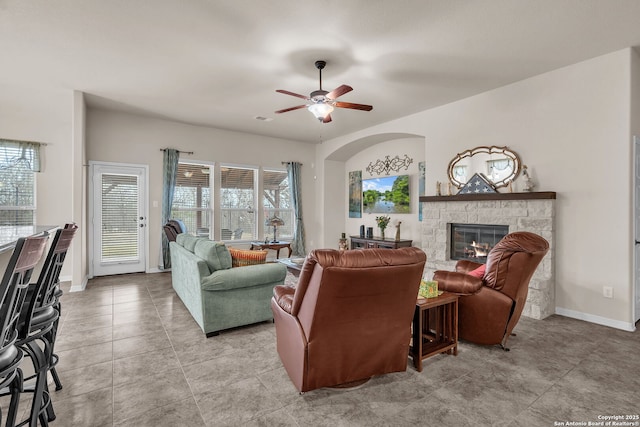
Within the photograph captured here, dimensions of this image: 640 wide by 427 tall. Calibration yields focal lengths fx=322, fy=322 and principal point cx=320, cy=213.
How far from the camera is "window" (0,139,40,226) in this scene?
507 centimetres

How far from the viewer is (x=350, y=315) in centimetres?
195

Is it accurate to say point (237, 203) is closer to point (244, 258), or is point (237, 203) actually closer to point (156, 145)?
point (156, 145)

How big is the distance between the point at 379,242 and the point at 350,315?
458 centimetres

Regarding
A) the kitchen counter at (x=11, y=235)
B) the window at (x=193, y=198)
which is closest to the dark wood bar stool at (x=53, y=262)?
the kitchen counter at (x=11, y=235)

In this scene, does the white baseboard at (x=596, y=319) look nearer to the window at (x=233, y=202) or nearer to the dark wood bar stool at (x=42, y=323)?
the dark wood bar stool at (x=42, y=323)

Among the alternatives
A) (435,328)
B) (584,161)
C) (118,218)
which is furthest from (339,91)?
(118,218)

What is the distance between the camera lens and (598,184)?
3.53 meters

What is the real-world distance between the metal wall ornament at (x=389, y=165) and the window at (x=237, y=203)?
2651mm

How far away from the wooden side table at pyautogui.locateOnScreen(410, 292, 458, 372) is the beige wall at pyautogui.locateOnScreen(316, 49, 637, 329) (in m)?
2.07

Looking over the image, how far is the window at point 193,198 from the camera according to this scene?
Answer: 6.28 meters

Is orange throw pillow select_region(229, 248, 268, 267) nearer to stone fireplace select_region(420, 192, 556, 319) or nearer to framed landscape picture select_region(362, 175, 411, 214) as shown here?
stone fireplace select_region(420, 192, 556, 319)

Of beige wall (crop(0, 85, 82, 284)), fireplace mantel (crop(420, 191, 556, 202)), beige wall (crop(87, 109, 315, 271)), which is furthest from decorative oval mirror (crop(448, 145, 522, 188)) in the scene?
beige wall (crop(0, 85, 82, 284))

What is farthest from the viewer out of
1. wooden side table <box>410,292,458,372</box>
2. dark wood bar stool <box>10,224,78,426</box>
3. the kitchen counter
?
wooden side table <box>410,292,458,372</box>

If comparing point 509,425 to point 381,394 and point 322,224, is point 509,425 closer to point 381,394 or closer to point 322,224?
point 381,394
